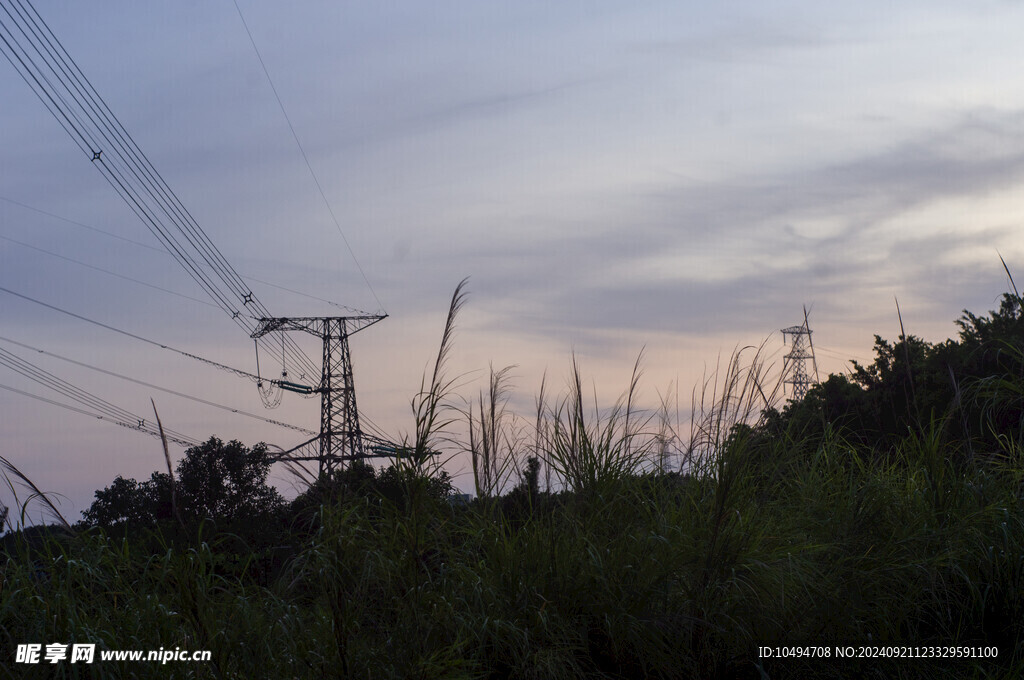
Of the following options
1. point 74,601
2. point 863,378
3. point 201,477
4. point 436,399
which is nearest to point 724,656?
point 436,399

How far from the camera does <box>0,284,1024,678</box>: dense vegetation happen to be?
3105mm

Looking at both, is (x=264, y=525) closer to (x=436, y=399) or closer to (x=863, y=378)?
(x=436, y=399)

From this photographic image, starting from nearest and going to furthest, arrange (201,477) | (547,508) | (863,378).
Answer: (547,508) < (201,477) < (863,378)

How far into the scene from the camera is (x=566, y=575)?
3637 millimetres

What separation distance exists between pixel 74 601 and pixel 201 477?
13452 millimetres

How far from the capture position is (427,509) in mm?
3768

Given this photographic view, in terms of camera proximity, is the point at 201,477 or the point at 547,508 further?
the point at 201,477

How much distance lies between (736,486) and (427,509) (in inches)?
60.1

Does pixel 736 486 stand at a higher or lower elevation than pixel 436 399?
lower

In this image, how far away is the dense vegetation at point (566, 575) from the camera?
122 inches

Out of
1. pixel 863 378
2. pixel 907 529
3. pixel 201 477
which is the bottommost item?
pixel 907 529

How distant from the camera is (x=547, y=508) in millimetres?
4348

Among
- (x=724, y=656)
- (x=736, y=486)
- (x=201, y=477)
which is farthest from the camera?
(x=201, y=477)

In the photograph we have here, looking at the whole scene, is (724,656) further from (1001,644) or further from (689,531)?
(1001,644)
